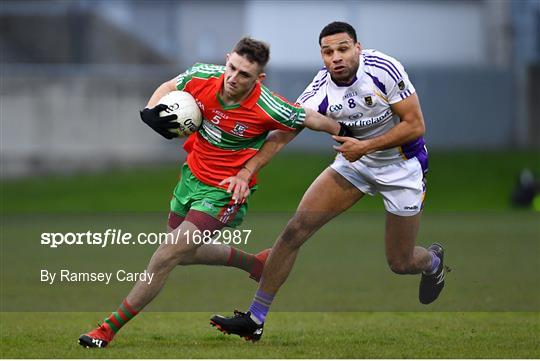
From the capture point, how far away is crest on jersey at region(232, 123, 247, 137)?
28.0ft

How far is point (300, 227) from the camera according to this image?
29.3 feet

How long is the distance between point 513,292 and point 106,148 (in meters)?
13.5

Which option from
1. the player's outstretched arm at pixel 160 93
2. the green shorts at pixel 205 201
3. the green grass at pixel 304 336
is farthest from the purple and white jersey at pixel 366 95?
the green grass at pixel 304 336

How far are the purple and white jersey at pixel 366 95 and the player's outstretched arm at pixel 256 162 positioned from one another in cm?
33

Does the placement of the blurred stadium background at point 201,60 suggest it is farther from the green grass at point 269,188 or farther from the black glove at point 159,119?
the black glove at point 159,119

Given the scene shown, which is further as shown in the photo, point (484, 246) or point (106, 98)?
point (106, 98)

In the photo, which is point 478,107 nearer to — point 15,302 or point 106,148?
point 106,148

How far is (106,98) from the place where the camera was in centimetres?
2355

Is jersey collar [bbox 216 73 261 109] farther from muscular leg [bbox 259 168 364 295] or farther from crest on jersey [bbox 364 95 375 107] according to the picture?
muscular leg [bbox 259 168 364 295]

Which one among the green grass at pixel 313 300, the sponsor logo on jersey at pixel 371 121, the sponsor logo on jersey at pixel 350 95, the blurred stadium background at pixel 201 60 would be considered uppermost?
the sponsor logo on jersey at pixel 350 95

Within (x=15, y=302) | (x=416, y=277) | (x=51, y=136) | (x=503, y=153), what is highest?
(x=15, y=302)

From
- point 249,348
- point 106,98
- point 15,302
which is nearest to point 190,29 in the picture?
point 106,98

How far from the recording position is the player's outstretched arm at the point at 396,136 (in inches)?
341

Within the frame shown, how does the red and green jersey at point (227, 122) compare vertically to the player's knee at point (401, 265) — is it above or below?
above
